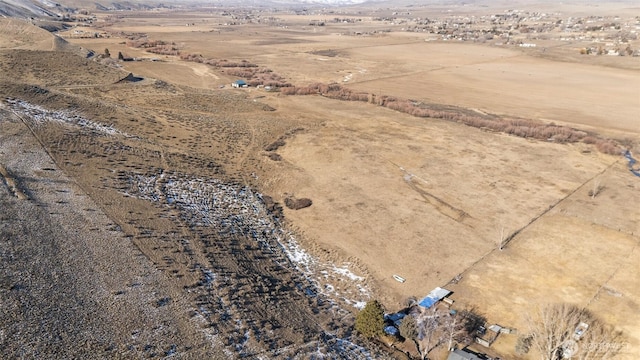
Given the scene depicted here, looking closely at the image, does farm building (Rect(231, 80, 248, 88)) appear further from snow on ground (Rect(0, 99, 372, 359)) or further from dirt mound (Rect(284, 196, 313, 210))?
dirt mound (Rect(284, 196, 313, 210))

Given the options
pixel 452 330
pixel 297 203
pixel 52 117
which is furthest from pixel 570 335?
pixel 52 117

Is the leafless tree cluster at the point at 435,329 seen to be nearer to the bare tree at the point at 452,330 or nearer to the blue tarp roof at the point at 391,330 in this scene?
the bare tree at the point at 452,330

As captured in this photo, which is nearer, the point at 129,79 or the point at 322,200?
the point at 322,200

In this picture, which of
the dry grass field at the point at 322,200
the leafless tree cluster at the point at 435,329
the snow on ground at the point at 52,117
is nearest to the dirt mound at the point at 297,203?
the dry grass field at the point at 322,200

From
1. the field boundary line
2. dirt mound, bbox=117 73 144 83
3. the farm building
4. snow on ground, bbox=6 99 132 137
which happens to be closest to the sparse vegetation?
the field boundary line

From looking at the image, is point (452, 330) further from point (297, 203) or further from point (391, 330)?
point (297, 203)

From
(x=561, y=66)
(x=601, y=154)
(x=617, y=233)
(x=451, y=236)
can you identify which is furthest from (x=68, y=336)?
(x=561, y=66)
